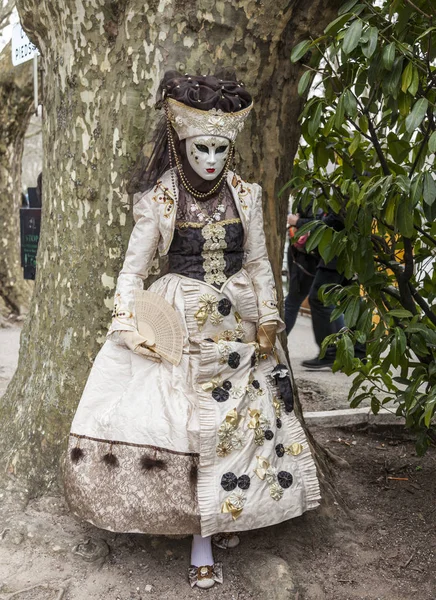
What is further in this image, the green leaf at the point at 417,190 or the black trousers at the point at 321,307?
the black trousers at the point at 321,307

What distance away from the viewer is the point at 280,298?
3.55 metres

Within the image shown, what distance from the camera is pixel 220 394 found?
2.69 metres

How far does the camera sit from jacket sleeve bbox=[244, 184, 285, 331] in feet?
9.42

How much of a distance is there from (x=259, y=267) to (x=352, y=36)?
3.12 ft

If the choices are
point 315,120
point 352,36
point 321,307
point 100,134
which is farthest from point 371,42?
point 321,307

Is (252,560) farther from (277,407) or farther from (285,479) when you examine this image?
(277,407)

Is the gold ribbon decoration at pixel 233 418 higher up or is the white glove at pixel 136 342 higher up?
the white glove at pixel 136 342

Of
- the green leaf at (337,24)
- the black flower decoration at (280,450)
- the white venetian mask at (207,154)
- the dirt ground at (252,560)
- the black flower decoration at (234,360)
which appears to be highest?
the green leaf at (337,24)

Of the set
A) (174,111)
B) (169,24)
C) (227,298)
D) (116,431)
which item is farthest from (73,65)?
(116,431)

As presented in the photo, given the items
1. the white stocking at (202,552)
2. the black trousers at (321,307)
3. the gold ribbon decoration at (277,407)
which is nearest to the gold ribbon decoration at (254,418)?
the gold ribbon decoration at (277,407)

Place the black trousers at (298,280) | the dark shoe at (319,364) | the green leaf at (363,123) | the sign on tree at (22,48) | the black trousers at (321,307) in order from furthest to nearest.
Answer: the dark shoe at (319,364) < the black trousers at (298,280) < the black trousers at (321,307) < the sign on tree at (22,48) < the green leaf at (363,123)

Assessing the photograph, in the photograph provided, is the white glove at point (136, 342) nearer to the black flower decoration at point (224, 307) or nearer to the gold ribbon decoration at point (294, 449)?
the black flower decoration at point (224, 307)

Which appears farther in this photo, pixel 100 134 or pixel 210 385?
pixel 100 134

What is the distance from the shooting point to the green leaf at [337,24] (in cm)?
266
